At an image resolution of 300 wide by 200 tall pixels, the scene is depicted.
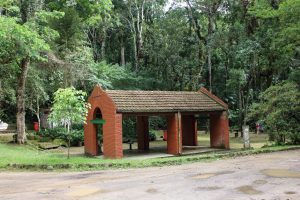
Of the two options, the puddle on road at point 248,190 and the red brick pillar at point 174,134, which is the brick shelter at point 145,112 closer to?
the red brick pillar at point 174,134

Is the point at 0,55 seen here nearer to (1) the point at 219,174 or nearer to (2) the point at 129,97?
(2) the point at 129,97

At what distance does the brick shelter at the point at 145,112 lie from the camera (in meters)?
22.1

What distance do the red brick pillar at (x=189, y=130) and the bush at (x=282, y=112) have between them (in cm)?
513

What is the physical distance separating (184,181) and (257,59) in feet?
70.7

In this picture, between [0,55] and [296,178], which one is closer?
[296,178]

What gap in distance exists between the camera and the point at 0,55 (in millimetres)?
25859

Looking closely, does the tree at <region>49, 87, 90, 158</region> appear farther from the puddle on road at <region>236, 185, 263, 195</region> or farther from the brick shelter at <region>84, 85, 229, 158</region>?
the puddle on road at <region>236, 185, 263, 195</region>

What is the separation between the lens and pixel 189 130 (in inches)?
1173

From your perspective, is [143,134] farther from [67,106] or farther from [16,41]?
[16,41]

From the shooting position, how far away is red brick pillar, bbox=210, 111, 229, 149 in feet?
86.9

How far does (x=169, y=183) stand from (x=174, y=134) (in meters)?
11.3

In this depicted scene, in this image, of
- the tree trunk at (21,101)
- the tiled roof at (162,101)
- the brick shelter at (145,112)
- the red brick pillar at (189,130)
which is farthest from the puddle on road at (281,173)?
the tree trunk at (21,101)

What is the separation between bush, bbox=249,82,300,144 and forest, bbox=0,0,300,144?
0.20 feet

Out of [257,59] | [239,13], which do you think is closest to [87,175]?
[257,59]
